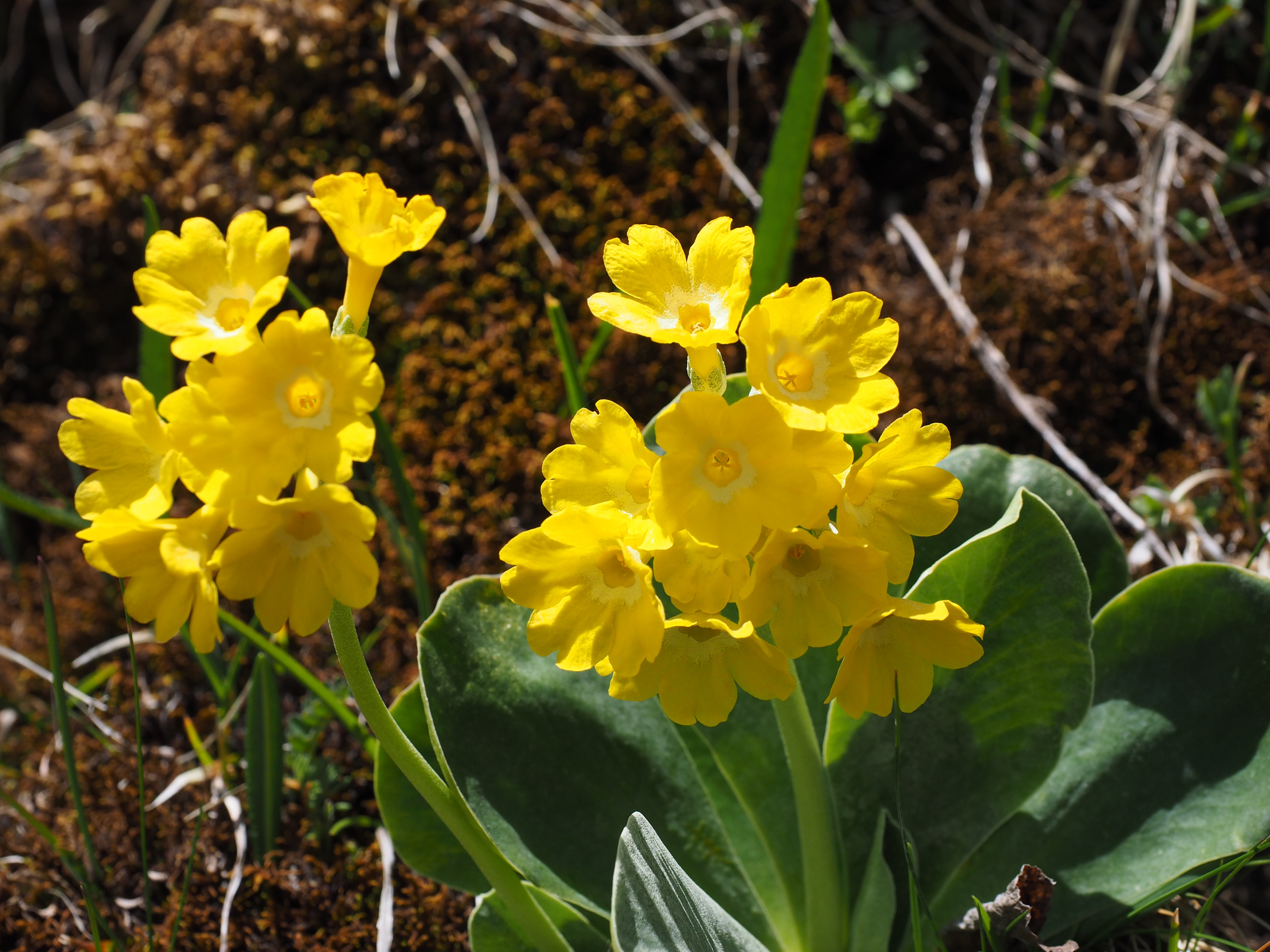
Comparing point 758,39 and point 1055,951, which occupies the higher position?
point 758,39

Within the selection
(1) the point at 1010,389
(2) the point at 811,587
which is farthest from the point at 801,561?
(1) the point at 1010,389

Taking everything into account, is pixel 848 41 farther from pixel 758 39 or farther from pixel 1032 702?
pixel 1032 702

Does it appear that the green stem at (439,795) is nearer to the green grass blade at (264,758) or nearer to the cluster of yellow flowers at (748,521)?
the cluster of yellow flowers at (748,521)

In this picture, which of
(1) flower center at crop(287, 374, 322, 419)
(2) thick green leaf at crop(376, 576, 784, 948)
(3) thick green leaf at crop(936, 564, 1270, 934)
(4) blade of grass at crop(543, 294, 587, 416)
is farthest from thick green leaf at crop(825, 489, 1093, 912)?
(1) flower center at crop(287, 374, 322, 419)

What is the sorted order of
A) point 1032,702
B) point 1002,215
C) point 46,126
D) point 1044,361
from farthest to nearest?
point 46,126, point 1002,215, point 1044,361, point 1032,702

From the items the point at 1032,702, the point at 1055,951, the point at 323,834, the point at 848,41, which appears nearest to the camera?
the point at 1055,951

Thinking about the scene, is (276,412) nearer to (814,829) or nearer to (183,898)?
(183,898)

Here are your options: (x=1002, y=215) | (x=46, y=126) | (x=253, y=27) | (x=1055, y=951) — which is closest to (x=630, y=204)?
(x=1002, y=215)
